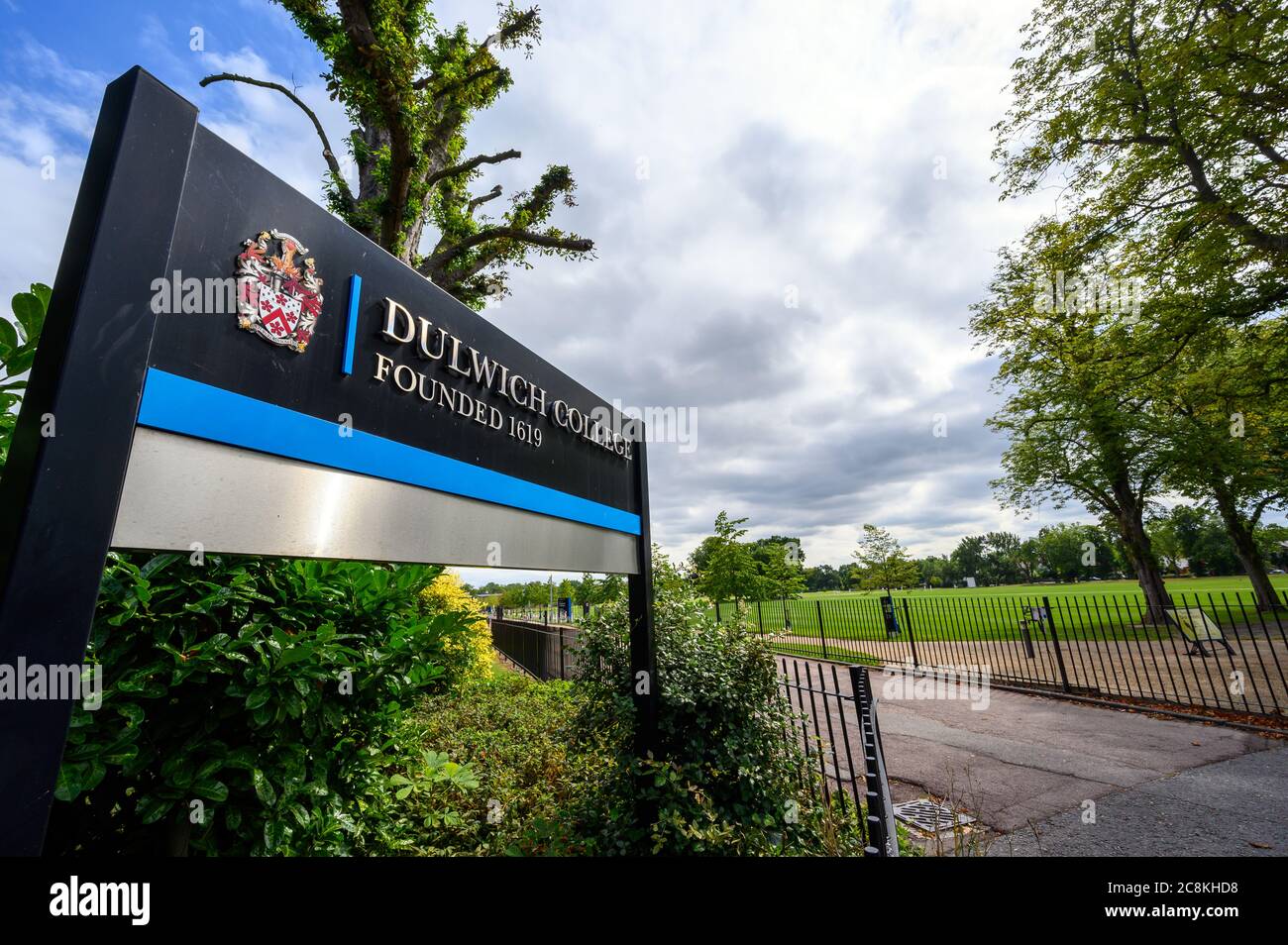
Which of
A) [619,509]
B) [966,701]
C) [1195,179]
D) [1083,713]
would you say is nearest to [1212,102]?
[1195,179]

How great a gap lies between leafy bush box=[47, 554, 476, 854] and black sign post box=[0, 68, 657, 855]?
552 millimetres

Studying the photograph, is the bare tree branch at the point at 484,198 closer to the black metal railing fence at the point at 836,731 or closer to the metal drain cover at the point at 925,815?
the black metal railing fence at the point at 836,731

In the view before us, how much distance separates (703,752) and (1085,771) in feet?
16.8

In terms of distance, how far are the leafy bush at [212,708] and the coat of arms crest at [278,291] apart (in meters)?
0.97

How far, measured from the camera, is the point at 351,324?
206 centimetres

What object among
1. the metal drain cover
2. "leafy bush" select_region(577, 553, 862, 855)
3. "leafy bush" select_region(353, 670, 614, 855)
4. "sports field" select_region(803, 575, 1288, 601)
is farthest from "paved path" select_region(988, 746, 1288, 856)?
"sports field" select_region(803, 575, 1288, 601)

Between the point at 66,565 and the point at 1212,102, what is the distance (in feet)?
51.9

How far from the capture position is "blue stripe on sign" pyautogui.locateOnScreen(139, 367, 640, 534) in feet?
4.66

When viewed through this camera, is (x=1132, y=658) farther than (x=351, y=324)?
Yes

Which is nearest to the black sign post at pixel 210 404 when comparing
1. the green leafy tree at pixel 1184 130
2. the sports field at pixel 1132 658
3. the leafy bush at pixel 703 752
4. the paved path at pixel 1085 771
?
the leafy bush at pixel 703 752

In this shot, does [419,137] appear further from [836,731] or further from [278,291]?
[836,731]

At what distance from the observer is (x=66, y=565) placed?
1124 mm

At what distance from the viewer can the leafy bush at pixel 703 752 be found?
342cm

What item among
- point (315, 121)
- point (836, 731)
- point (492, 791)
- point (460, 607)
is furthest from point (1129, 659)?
point (315, 121)
